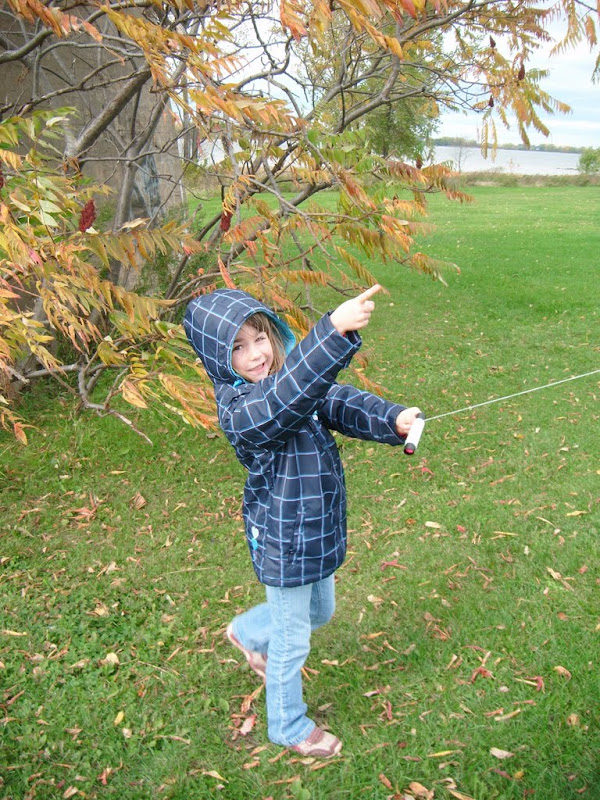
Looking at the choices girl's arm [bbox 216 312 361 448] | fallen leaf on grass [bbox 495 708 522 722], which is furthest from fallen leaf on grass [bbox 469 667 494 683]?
girl's arm [bbox 216 312 361 448]

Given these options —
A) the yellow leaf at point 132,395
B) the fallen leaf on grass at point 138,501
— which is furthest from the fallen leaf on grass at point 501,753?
the fallen leaf on grass at point 138,501

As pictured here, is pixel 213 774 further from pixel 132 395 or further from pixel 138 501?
pixel 138 501

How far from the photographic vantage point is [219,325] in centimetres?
214

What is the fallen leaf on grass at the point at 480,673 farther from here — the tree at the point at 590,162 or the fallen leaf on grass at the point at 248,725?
the tree at the point at 590,162

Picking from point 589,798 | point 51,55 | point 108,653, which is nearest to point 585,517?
point 589,798

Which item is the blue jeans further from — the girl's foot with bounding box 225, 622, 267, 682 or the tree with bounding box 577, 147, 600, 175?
the tree with bounding box 577, 147, 600, 175

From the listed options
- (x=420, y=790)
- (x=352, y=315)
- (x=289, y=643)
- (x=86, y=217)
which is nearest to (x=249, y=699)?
(x=289, y=643)

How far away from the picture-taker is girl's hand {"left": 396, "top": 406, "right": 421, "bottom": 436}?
2.27 metres

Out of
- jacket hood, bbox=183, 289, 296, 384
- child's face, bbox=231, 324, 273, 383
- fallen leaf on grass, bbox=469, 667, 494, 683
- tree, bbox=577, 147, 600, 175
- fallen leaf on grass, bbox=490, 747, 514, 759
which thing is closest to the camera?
jacket hood, bbox=183, 289, 296, 384

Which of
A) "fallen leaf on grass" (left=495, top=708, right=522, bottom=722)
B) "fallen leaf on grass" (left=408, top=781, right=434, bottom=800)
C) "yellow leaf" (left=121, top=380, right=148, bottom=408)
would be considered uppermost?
"yellow leaf" (left=121, top=380, right=148, bottom=408)

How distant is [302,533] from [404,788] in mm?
1030

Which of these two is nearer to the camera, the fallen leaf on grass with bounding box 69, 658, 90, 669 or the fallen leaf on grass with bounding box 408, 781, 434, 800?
the fallen leaf on grass with bounding box 408, 781, 434, 800

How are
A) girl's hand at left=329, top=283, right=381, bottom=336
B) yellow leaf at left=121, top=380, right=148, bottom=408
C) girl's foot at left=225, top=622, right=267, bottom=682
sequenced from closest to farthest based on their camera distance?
1. girl's hand at left=329, top=283, right=381, bottom=336
2. girl's foot at left=225, top=622, right=267, bottom=682
3. yellow leaf at left=121, top=380, right=148, bottom=408

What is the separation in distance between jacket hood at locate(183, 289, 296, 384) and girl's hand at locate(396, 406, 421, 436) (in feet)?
1.77
